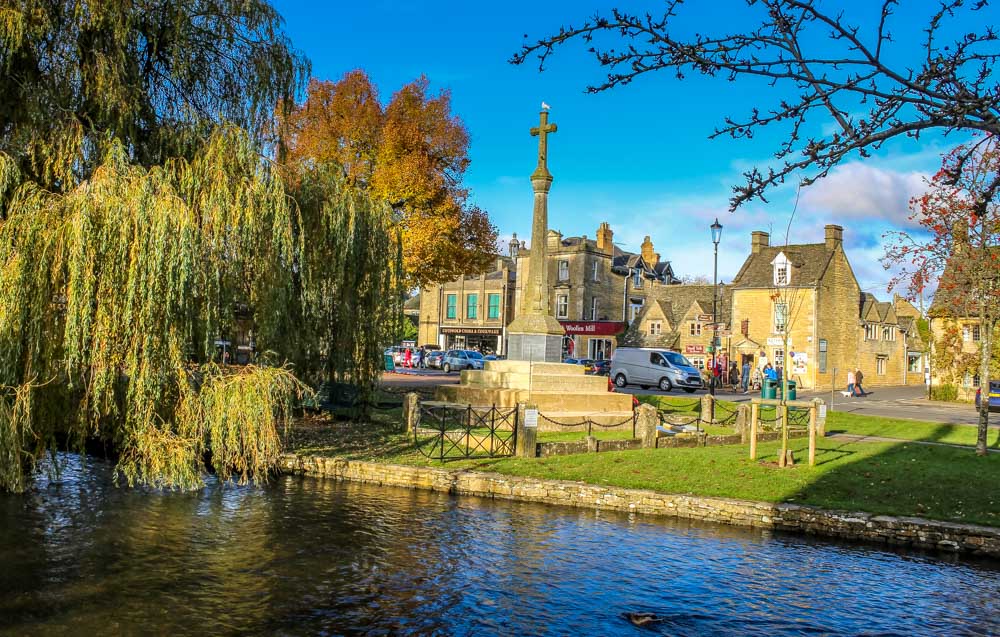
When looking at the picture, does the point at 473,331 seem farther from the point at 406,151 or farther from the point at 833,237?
the point at 406,151

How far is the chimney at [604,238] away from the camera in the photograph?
6856cm

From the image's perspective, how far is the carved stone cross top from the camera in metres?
24.7

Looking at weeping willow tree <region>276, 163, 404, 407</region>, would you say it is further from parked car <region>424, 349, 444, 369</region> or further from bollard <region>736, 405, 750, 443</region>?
parked car <region>424, 349, 444, 369</region>

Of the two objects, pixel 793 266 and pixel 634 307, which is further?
pixel 634 307

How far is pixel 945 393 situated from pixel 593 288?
30827 mm

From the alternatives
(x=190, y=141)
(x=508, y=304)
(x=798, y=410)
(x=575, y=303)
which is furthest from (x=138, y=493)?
(x=508, y=304)

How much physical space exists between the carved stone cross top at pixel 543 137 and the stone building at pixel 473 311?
4368cm

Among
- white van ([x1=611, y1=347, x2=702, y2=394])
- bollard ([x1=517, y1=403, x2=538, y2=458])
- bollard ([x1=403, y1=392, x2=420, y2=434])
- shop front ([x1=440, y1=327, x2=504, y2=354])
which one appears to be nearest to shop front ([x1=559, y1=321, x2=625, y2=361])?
shop front ([x1=440, y1=327, x2=504, y2=354])

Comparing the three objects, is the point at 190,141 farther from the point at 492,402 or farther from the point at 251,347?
the point at 492,402

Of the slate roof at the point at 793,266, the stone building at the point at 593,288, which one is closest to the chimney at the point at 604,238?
the stone building at the point at 593,288

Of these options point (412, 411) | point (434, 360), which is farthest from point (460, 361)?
point (412, 411)

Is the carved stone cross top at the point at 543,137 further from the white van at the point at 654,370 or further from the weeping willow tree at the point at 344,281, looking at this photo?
the white van at the point at 654,370

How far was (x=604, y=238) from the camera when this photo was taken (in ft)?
225

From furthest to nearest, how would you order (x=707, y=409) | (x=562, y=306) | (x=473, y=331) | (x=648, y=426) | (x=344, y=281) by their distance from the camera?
(x=473, y=331) → (x=562, y=306) → (x=707, y=409) → (x=648, y=426) → (x=344, y=281)
